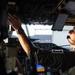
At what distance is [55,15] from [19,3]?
37 centimetres

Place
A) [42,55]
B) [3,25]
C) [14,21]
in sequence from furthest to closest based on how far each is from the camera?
[42,55] → [14,21] → [3,25]

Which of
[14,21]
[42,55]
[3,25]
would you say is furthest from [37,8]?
[3,25]

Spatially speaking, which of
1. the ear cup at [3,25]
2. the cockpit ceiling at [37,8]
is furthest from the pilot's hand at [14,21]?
the ear cup at [3,25]

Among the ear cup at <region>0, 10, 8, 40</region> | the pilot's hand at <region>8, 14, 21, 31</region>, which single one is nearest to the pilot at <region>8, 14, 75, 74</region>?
the pilot's hand at <region>8, 14, 21, 31</region>

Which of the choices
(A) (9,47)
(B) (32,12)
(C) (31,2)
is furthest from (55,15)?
(A) (9,47)

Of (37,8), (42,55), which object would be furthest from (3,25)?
(42,55)

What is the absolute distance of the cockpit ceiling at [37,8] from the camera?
3.88ft

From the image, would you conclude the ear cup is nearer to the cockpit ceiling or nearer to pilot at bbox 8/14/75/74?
the cockpit ceiling

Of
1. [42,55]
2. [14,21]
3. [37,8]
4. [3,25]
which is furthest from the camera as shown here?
[42,55]

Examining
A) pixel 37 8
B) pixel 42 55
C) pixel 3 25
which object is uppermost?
pixel 37 8

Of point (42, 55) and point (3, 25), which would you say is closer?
point (3, 25)

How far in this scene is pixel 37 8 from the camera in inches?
52.5

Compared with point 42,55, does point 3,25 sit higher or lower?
higher

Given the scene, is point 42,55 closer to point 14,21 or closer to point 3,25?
point 14,21
